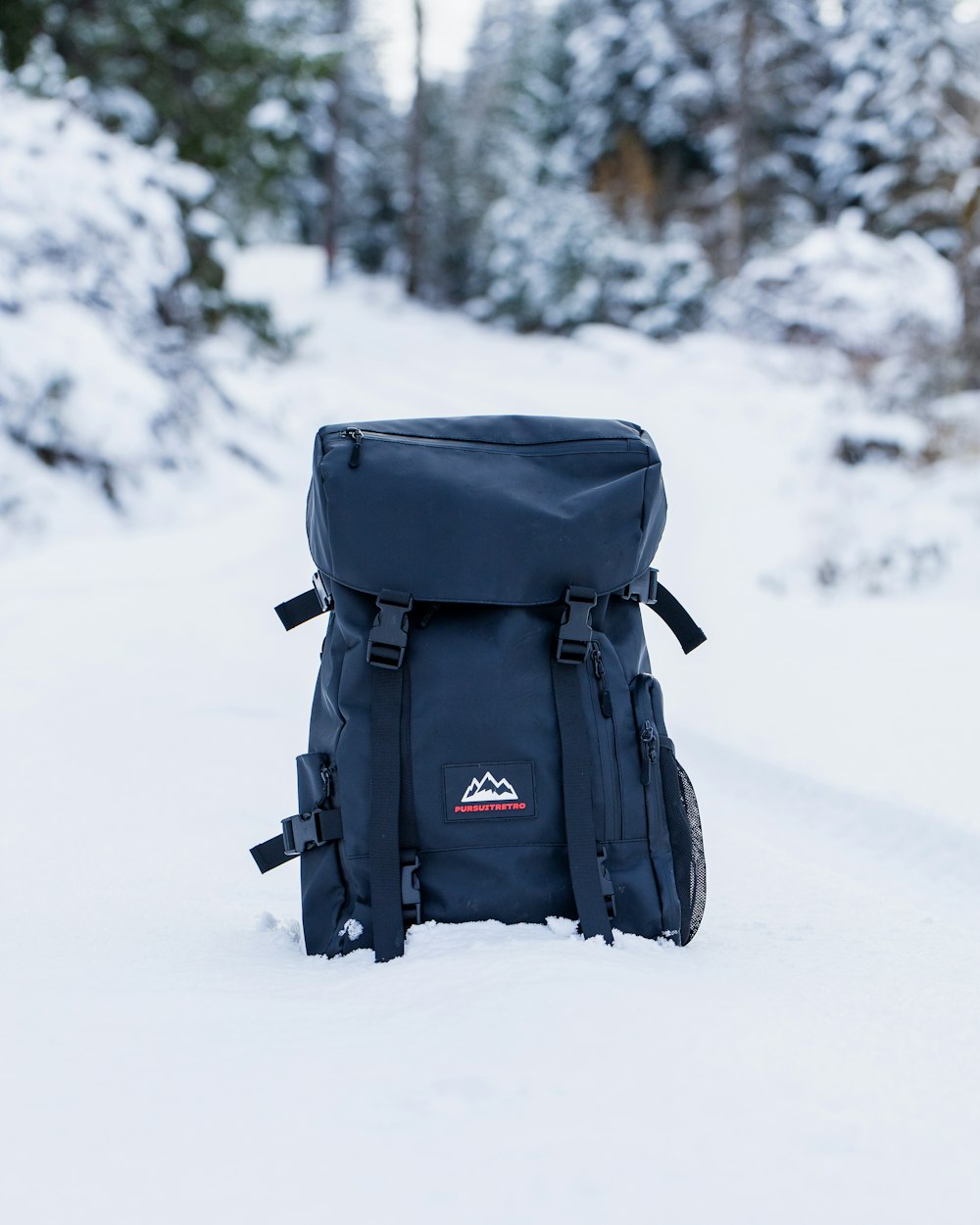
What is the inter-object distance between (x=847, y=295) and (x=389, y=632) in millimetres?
12633

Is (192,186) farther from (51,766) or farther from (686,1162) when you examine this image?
(686,1162)

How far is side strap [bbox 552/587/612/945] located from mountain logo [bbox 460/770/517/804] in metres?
0.10

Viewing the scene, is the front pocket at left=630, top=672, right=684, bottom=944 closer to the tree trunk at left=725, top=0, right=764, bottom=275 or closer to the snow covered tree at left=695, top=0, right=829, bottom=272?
the tree trunk at left=725, top=0, right=764, bottom=275

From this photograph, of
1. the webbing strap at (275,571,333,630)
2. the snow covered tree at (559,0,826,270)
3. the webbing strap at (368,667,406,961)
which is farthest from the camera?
the snow covered tree at (559,0,826,270)

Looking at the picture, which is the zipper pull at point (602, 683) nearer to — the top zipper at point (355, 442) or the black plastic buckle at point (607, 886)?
the black plastic buckle at point (607, 886)

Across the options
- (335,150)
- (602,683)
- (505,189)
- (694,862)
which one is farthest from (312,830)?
(505,189)

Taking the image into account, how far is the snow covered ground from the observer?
41.8 inches

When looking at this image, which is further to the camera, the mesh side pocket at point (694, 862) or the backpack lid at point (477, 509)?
the mesh side pocket at point (694, 862)

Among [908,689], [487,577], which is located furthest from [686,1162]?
[908,689]

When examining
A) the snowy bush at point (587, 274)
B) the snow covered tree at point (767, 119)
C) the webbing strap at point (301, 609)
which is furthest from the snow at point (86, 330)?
the snow covered tree at point (767, 119)

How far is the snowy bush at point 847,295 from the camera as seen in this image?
486 inches

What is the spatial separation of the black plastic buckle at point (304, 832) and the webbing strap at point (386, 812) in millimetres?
111

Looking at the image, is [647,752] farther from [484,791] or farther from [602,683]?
[484,791]

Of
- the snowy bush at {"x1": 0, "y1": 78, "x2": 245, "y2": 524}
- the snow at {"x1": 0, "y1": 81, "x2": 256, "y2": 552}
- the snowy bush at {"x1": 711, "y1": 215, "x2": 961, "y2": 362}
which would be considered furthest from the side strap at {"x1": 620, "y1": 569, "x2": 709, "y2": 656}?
the snowy bush at {"x1": 711, "y1": 215, "x2": 961, "y2": 362}
